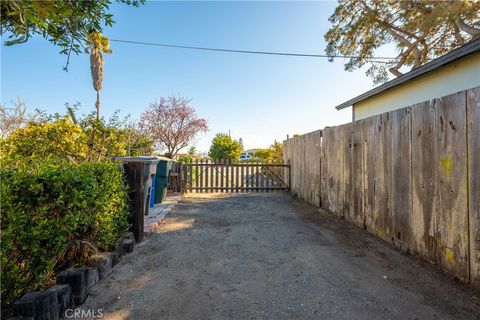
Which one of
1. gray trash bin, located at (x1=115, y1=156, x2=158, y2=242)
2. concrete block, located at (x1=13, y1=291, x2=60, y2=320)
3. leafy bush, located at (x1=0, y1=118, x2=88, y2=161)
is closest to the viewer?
concrete block, located at (x1=13, y1=291, x2=60, y2=320)

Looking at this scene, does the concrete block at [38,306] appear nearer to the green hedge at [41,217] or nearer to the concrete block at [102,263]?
the green hedge at [41,217]

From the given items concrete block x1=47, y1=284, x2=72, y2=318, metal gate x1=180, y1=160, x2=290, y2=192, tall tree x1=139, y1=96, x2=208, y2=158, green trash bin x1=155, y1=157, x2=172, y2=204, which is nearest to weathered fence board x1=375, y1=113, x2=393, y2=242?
concrete block x1=47, y1=284, x2=72, y2=318

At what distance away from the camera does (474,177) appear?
2182mm

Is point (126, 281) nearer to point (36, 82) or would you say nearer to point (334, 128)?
point (334, 128)

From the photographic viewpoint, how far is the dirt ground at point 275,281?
1.94 m

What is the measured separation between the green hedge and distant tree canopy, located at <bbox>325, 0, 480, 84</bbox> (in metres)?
11.1

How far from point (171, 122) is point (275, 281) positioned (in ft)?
49.2

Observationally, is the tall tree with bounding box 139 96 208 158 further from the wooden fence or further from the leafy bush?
the wooden fence

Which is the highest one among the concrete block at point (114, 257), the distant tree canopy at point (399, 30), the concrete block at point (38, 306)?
the distant tree canopy at point (399, 30)

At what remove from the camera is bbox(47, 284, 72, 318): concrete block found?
1793 millimetres

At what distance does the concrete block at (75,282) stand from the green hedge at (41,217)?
116 millimetres

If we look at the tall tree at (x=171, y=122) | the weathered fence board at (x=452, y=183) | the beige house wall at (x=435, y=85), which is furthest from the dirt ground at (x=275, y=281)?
the tall tree at (x=171, y=122)

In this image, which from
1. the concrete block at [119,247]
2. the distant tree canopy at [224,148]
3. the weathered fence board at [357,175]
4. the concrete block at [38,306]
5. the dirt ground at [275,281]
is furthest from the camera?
the distant tree canopy at [224,148]

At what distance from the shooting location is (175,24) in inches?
375
